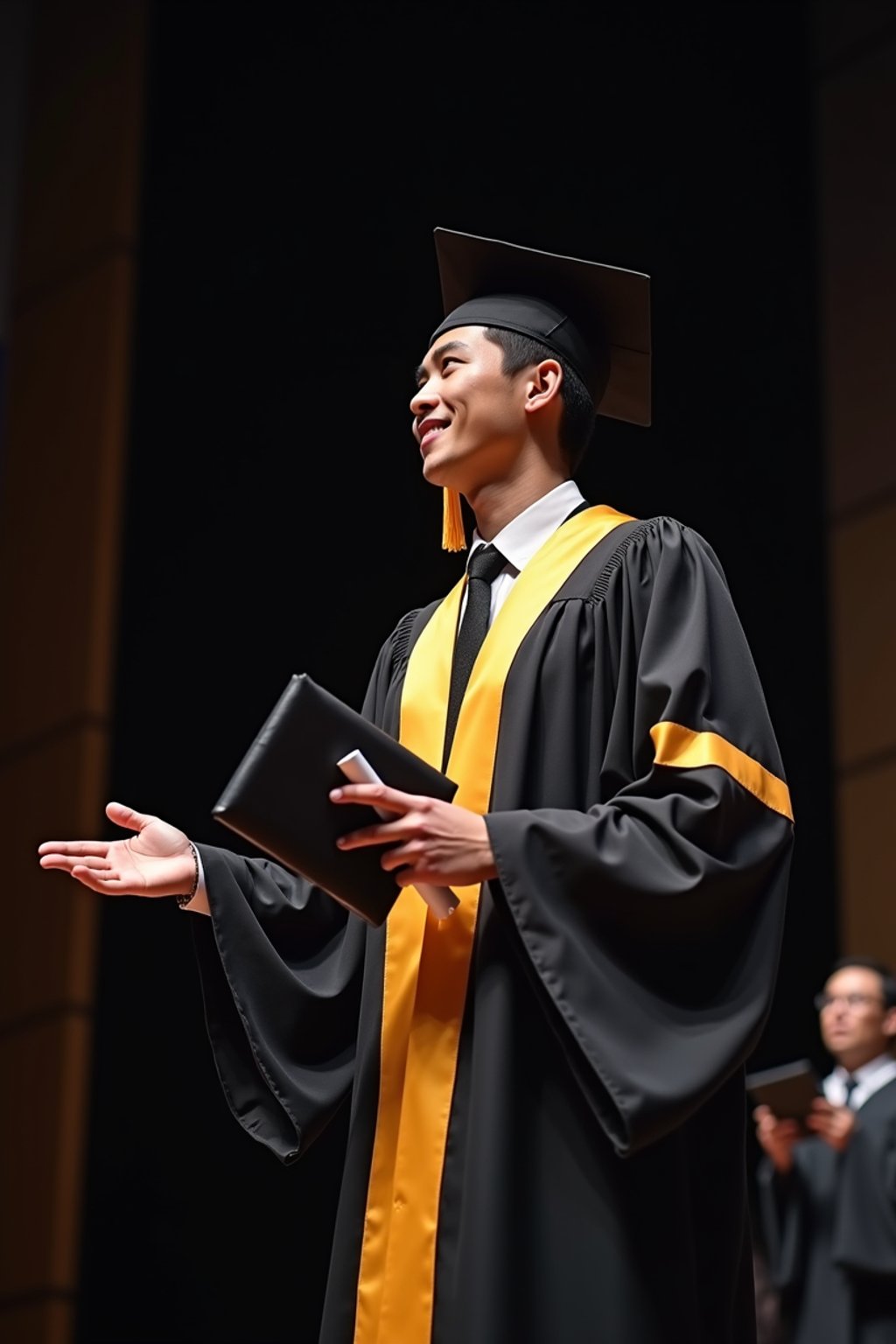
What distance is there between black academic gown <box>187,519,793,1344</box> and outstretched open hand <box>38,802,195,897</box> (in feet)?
0.15

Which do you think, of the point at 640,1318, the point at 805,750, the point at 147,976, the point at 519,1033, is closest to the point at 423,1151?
the point at 519,1033

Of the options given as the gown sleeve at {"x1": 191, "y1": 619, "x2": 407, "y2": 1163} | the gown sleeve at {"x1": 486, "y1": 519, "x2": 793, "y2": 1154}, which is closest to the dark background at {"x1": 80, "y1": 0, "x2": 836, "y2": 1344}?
the gown sleeve at {"x1": 191, "y1": 619, "x2": 407, "y2": 1163}

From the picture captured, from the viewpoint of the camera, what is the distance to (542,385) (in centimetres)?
258

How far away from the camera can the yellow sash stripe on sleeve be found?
2.06 metres

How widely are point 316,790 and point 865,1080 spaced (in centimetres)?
425

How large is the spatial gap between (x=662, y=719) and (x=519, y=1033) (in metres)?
0.40

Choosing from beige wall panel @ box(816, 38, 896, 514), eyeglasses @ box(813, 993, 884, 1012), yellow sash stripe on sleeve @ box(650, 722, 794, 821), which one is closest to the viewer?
yellow sash stripe on sleeve @ box(650, 722, 794, 821)

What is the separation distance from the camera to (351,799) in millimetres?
1951

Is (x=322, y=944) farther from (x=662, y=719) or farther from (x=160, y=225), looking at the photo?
(x=160, y=225)

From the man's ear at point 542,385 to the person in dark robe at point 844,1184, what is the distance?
A: 11.3ft

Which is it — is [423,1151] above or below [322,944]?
below

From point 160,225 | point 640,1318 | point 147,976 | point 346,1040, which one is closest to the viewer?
point 640,1318

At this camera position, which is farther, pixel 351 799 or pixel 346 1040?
pixel 346 1040

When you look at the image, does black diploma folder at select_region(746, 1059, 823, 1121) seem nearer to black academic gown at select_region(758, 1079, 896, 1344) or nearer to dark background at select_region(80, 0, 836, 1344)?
black academic gown at select_region(758, 1079, 896, 1344)
